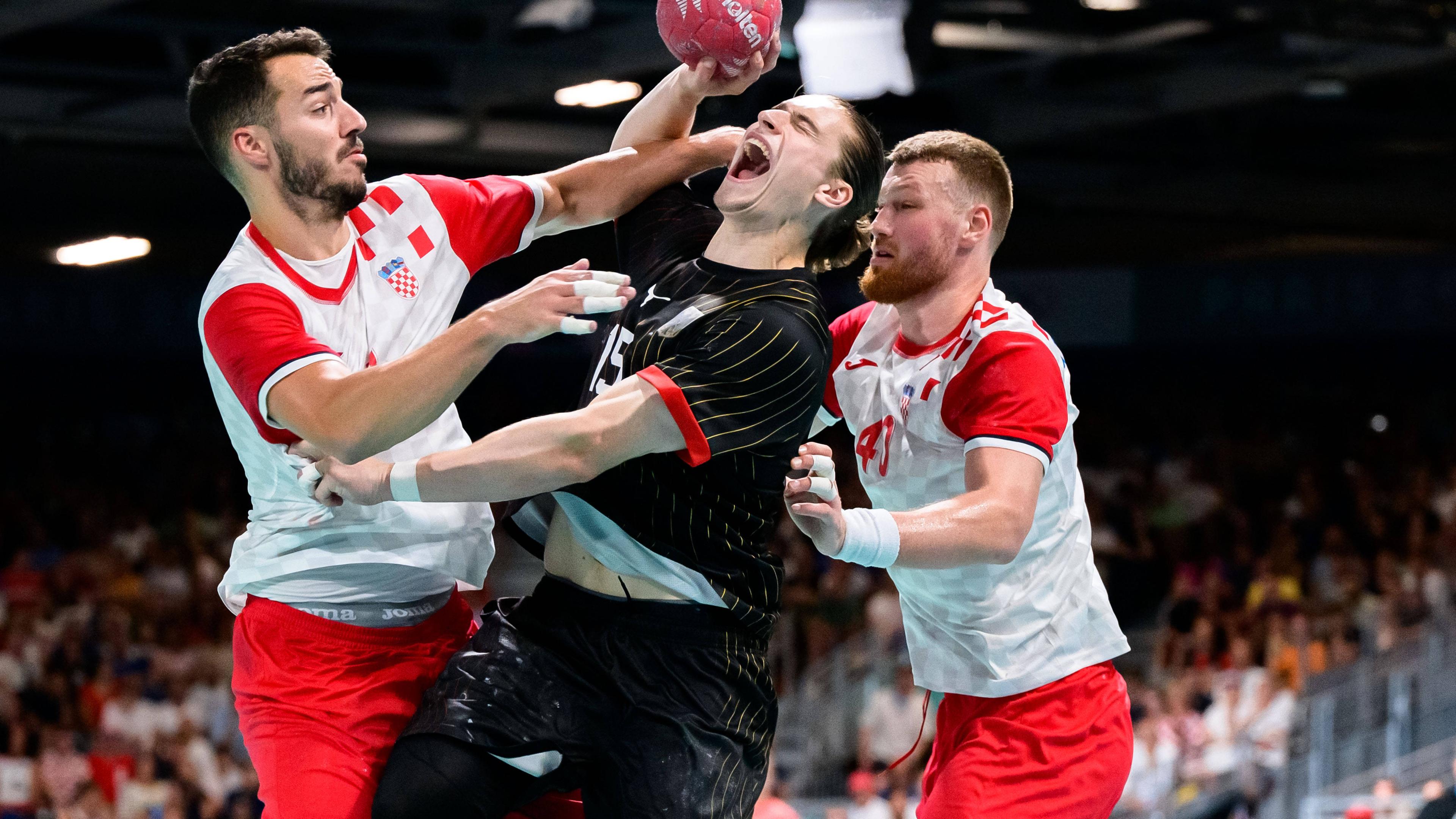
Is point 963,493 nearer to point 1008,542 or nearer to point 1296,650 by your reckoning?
point 1008,542

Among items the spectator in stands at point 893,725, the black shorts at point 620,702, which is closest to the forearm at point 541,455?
the black shorts at point 620,702

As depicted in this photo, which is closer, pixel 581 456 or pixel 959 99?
pixel 581 456

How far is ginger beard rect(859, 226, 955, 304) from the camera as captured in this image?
434 centimetres

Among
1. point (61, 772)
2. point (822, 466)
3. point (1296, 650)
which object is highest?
point (822, 466)

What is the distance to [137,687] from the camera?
13000 mm

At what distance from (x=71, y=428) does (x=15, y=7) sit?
30.2ft

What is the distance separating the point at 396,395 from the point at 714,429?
2.40 ft

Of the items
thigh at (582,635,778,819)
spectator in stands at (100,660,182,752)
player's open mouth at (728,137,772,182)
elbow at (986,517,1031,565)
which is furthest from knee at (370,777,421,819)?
spectator in stands at (100,660,182,752)

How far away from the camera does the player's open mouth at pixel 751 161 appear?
4020 millimetres

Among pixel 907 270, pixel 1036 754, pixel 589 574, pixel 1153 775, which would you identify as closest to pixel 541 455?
pixel 589 574

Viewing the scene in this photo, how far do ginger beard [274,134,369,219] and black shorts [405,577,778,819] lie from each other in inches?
44.6

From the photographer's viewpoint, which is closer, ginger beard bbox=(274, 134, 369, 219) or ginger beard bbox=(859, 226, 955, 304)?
ginger beard bbox=(274, 134, 369, 219)

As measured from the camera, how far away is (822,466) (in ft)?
11.6

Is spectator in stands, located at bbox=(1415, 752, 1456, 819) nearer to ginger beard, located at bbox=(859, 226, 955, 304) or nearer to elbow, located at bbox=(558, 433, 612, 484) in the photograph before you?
ginger beard, located at bbox=(859, 226, 955, 304)
